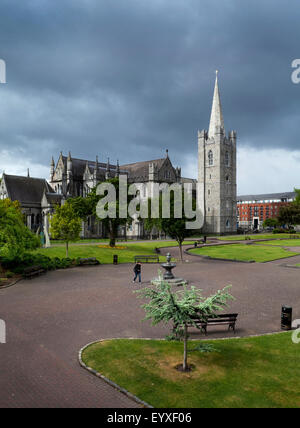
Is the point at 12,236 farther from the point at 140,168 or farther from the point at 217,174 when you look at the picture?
the point at 217,174

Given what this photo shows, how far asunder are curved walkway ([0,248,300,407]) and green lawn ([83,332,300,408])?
2.35 feet

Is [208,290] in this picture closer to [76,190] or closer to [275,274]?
[275,274]

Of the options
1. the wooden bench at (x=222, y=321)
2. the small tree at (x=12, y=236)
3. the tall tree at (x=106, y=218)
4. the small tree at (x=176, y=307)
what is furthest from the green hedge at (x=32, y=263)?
the small tree at (x=176, y=307)

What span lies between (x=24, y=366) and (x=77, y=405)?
2838 mm

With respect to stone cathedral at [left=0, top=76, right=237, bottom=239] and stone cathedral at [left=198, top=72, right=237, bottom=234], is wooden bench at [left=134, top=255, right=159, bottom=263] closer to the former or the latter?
stone cathedral at [left=0, top=76, right=237, bottom=239]

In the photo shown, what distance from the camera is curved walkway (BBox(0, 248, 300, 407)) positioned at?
8023mm

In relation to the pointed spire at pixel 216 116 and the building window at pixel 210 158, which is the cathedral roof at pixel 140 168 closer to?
the building window at pixel 210 158

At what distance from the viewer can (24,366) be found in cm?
927

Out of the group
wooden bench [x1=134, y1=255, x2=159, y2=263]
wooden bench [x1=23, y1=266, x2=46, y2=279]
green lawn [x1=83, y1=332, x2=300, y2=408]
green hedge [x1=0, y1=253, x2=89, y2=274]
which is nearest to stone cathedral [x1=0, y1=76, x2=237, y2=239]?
wooden bench [x1=134, y1=255, x2=159, y2=263]

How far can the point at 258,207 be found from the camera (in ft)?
476

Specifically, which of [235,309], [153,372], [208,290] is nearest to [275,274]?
[208,290]

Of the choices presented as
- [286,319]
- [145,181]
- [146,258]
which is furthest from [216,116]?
[286,319]

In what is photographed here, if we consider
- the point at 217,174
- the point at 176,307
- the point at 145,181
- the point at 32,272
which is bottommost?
the point at 32,272

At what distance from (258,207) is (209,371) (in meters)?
145
